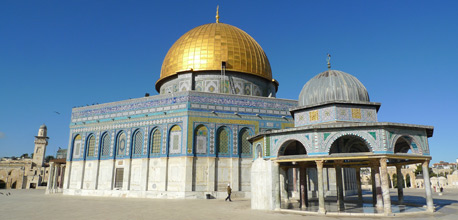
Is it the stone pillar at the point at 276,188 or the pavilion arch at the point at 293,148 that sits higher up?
the pavilion arch at the point at 293,148

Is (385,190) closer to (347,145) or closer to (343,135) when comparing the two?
(343,135)

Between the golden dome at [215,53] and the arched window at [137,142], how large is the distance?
605cm

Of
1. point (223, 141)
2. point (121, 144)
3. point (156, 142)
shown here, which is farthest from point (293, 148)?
point (121, 144)

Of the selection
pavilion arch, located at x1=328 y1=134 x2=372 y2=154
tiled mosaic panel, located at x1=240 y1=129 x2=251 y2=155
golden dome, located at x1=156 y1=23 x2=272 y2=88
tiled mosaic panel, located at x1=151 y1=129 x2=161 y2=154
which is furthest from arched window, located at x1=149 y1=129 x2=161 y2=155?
pavilion arch, located at x1=328 y1=134 x2=372 y2=154

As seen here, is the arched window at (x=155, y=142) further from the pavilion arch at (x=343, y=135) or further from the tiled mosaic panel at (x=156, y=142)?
the pavilion arch at (x=343, y=135)

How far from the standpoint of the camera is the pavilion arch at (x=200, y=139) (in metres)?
20.8

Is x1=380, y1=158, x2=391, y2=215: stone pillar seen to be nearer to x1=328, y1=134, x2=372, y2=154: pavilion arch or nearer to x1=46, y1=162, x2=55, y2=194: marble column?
x1=328, y1=134, x2=372, y2=154: pavilion arch

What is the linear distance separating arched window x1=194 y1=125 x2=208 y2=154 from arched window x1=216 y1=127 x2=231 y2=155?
841 millimetres

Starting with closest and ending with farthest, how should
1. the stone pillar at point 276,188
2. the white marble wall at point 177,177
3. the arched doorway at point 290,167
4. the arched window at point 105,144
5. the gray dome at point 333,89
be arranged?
the stone pillar at point 276,188
the gray dome at point 333,89
the arched doorway at point 290,167
the white marble wall at point 177,177
the arched window at point 105,144

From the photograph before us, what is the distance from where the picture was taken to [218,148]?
69.8 feet

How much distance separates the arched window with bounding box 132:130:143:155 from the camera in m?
22.4

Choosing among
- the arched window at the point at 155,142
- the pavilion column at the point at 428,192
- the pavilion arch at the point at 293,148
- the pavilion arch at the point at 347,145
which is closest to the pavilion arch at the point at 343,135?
the pavilion arch at the point at 347,145

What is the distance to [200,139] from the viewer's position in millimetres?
21000

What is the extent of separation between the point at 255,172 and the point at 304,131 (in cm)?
273
